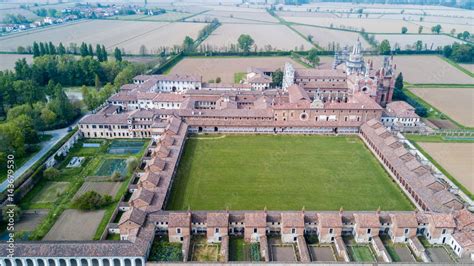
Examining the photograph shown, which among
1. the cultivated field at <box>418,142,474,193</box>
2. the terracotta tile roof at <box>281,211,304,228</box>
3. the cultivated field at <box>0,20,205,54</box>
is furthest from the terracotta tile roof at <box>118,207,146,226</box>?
the cultivated field at <box>0,20,205,54</box>

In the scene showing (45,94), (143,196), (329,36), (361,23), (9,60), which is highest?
(361,23)

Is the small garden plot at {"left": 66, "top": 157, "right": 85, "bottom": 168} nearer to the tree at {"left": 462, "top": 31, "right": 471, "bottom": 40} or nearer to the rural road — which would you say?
the rural road

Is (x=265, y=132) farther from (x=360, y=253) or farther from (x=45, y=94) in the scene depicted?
(x=45, y=94)

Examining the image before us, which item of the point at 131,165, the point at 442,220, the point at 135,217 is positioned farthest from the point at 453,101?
the point at 135,217

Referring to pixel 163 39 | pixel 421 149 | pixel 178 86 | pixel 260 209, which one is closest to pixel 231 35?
pixel 163 39

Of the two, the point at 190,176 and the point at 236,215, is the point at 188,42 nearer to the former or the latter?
the point at 190,176

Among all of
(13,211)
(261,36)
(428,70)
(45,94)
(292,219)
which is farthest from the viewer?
(261,36)

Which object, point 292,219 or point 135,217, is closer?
point 135,217

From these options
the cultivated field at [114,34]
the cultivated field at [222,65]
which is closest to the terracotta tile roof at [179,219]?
the cultivated field at [222,65]
